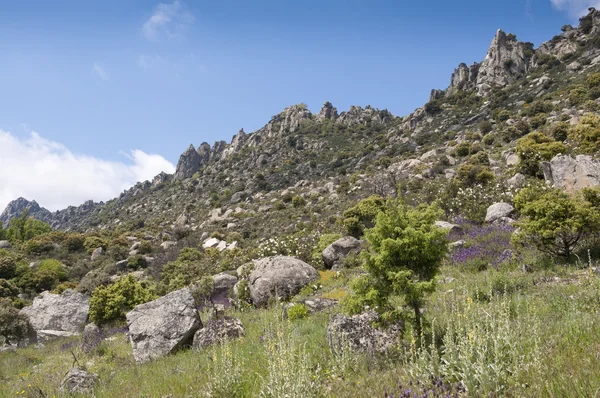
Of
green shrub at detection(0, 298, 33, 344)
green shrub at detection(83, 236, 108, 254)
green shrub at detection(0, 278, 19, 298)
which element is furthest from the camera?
green shrub at detection(83, 236, 108, 254)

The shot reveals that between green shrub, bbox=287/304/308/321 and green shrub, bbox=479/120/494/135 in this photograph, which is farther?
green shrub, bbox=479/120/494/135

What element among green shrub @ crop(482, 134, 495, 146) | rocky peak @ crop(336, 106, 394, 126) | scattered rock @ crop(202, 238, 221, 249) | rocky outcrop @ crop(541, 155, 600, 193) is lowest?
scattered rock @ crop(202, 238, 221, 249)

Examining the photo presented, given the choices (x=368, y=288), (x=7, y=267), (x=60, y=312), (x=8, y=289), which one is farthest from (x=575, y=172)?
(x=7, y=267)

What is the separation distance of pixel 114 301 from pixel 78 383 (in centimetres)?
1127

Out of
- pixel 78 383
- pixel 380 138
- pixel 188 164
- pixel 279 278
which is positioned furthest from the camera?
pixel 188 164

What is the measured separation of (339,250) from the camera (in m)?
17.5

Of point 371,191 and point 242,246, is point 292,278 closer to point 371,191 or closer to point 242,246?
point 242,246

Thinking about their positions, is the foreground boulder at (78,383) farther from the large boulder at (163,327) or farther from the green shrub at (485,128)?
the green shrub at (485,128)

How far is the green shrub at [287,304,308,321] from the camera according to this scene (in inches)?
369

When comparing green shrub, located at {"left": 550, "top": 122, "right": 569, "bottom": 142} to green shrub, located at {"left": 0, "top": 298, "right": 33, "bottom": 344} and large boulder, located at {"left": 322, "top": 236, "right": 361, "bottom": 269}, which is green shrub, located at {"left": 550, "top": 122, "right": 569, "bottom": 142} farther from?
green shrub, located at {"left": 0, "top": 298, "right": 33, "bottom": 344}

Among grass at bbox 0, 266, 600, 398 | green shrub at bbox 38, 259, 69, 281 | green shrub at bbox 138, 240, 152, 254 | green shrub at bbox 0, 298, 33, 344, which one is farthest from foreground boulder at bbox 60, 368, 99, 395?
Answer: green shrub at bbox 138, 240, 152, 254

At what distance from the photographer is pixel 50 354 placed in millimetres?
11898

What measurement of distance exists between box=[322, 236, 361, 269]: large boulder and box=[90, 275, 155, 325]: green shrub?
937 centimetres

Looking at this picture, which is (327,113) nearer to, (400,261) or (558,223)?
(558,223)
